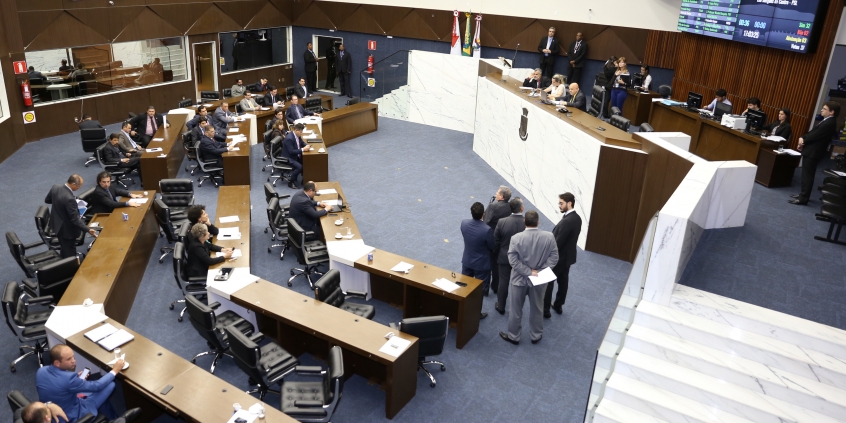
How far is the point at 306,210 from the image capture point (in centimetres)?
887

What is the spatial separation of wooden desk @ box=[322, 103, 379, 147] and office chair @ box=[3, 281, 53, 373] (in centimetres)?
873

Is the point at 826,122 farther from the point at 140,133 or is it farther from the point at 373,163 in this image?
the point at 140,133

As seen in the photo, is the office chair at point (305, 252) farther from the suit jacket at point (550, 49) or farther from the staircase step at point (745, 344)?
the suit jacket at point (550, 49)

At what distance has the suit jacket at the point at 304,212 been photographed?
29.1 ft

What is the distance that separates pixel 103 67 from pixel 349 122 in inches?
262

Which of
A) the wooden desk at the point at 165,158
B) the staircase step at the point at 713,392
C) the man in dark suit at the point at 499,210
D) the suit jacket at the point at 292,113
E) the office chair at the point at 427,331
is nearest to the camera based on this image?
the staircase step at the point at 713,392

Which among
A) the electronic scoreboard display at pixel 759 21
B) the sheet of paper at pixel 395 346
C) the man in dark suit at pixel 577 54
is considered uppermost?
the electronic scoreboard display at pixel 759 21

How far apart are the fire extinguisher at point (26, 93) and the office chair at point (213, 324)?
33.7ft

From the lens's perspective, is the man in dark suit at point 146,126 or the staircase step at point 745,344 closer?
the staircase step at point 745,344

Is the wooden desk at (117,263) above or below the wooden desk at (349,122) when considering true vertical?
below

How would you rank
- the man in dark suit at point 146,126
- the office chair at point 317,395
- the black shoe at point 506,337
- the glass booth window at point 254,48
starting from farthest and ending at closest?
the glass booth window at point 254,48 < the man in dark suit at point 146,126 < the black shoe at point 506,337 < the office chair at point 317,395

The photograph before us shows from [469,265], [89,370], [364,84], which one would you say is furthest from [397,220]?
[364,84]

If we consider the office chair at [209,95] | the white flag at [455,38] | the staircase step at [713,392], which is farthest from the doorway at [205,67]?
the staircase step at [713,392]

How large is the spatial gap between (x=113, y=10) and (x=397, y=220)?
1033 centimetres
